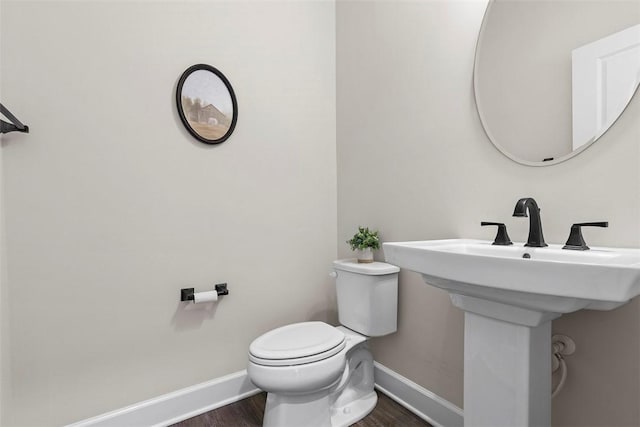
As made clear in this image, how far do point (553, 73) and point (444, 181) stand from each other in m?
0.55

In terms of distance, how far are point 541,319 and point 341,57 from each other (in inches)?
72.8

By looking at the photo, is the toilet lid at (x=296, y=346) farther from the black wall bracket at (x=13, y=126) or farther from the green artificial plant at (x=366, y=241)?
the black wall bracket at (x=13, y=126)

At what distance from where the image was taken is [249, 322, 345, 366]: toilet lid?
4.17 ft

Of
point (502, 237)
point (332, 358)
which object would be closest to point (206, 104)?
point (332, 358)

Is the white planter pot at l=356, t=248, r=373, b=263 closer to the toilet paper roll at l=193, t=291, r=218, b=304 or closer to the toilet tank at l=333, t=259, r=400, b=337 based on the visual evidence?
the toilet tank at l=333, t=259, r=400, b=337

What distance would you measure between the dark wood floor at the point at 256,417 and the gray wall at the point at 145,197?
18 centimetres

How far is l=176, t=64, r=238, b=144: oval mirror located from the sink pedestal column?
4.51ft

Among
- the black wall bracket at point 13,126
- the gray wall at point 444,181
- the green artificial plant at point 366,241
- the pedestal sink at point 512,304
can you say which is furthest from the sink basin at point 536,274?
the black wall bracket at point 13,126

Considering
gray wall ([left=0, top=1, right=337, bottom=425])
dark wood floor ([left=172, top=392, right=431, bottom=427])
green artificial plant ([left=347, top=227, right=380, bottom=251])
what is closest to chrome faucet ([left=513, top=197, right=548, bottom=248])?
green artificial plant ([left=347, top=227, right=380, bottom=251])

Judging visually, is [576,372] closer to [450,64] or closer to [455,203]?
[455,203]

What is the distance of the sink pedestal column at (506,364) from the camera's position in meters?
0.91

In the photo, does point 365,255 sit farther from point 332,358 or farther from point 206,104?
point 206,104

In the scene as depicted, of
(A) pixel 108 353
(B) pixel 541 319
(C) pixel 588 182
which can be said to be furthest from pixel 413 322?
(A) pixel 108 353

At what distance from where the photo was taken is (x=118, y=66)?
1.45 meters
